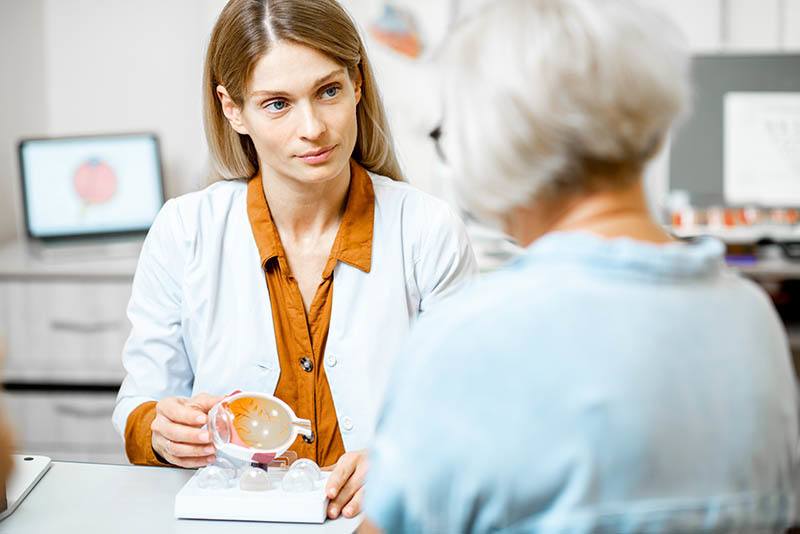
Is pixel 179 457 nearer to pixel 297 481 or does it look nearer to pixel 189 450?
pixel 189 450

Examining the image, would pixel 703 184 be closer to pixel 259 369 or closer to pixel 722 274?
pixel 259 369

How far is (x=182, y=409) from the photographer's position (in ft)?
4.43

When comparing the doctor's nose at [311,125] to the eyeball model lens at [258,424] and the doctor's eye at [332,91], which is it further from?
the eyeball model lens at [258,424]

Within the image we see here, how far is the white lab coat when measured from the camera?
1.53 m

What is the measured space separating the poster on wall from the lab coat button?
6.56ft

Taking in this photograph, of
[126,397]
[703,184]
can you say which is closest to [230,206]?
[126,397]

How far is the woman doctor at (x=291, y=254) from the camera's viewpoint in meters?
1.46

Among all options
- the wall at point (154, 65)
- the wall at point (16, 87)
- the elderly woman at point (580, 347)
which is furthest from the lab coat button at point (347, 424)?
the wall at point (16, 87)

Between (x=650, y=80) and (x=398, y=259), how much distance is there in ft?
2.54

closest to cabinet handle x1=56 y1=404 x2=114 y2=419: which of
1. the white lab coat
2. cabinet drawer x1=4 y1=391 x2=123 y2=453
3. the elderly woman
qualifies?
cabinet drawer x1=4 y1=391 x2=123 y2=453

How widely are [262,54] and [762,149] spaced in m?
2.14

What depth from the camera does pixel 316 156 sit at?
1.46 metres

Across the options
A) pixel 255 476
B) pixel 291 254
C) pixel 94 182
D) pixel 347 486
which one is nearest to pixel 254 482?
pixel 255 476

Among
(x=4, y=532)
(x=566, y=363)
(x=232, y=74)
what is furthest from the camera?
(x=232, y=74)
